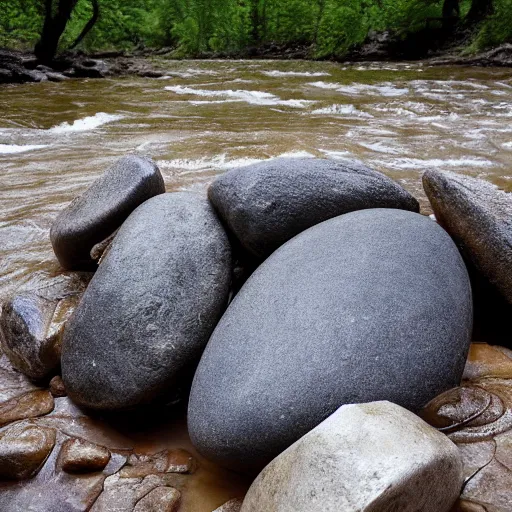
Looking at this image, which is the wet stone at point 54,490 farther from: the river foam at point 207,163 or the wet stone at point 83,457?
the river foam at point 207,163

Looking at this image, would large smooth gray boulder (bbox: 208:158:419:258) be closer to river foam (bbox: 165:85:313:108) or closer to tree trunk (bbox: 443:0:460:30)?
river foam (bbox: 165:85:313:108)

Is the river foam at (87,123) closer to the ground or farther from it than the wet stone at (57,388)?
closer to the ground

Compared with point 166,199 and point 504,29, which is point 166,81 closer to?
point 504,29

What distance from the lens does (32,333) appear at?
2.09m

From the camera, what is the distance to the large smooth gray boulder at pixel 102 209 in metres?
2.49

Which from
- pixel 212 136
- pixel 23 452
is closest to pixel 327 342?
pixel 23 452

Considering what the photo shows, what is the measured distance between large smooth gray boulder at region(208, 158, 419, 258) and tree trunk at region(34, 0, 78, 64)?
13921 millimetres

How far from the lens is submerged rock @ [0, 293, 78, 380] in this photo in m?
2.06

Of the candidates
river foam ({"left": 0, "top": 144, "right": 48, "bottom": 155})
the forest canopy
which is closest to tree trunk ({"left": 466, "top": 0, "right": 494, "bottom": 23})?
the forest canopy

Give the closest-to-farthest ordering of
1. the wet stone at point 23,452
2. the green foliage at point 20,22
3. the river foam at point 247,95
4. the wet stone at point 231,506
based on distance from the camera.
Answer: the wet stone at point 231,506, the wet stone at point 23,452, the river foam at point 247,95, the green foliage at point 20,22

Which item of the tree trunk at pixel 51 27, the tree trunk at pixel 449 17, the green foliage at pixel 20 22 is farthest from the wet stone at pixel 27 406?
the tree trunk at pixel 449 17

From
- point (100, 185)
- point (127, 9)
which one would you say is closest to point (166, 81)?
point (100, 185)

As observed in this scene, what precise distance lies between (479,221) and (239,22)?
22.2m

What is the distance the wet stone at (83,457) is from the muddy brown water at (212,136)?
0.51 feet
